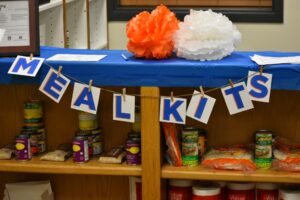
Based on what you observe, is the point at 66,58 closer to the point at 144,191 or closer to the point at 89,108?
the point at 89,108

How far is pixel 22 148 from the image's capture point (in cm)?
172

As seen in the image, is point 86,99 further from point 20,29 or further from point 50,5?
point 50,5

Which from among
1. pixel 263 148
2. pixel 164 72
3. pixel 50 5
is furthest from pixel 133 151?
pixel 50 5

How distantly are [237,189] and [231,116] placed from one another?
0.23 meters

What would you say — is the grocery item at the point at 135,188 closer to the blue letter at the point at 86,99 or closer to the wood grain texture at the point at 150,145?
the wood grain texture at the point at 150,145

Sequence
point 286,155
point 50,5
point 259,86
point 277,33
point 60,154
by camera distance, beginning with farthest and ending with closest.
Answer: point 277,33, point 50,5, point 60,154, point 286,155, point 259,86

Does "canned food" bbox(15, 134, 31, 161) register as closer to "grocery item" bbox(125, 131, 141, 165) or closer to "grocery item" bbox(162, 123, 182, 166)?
"grocery item" bbox(125, 131, 141, 165)

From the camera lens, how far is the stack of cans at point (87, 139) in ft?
Result: 5.56

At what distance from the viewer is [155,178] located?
1.63 metres

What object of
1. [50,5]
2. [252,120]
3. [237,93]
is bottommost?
[252,120]

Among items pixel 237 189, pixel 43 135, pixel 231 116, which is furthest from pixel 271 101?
pixel 43 135

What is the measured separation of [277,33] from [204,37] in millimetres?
2499

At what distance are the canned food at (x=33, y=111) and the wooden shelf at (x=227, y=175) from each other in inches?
18.0

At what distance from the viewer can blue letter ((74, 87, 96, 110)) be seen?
1.62m
